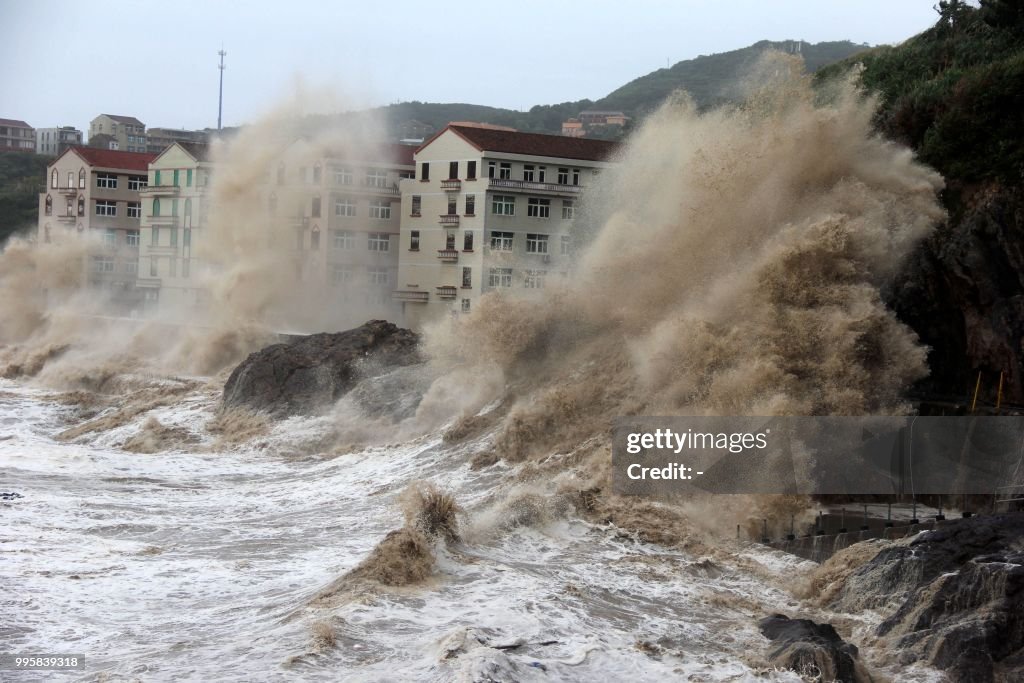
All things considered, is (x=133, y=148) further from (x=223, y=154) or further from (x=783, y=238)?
(x=783, y=238)

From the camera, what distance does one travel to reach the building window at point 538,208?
40656 millimetres

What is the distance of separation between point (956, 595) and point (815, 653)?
74.9 inches

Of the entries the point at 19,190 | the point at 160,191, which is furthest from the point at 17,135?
the point at 160,191

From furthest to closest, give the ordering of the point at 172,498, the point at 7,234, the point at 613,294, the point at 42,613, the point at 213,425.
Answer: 1. the point at 7,234
2. the point at 213,425
3. the point at 613,294
4. the point at 172,498
5. the point at 42,613

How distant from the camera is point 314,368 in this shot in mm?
29203

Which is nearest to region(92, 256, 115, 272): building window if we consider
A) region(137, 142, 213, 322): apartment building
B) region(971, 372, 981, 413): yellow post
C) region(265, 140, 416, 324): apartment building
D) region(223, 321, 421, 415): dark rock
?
region(137, 142, 213, 322): apartment building

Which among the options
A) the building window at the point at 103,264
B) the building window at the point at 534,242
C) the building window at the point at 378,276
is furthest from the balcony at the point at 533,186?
the building window at the point at 103,264

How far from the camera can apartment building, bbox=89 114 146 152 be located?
110 metres

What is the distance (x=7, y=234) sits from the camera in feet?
247

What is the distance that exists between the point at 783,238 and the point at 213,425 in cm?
1413

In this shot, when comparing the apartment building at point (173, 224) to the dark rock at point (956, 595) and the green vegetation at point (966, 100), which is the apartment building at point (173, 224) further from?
the dark rock at point (956, 595)

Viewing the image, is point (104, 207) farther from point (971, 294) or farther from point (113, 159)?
point (971, 294)

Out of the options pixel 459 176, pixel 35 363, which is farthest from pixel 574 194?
pixel 35 363

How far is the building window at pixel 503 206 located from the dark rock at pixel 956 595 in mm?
27161
